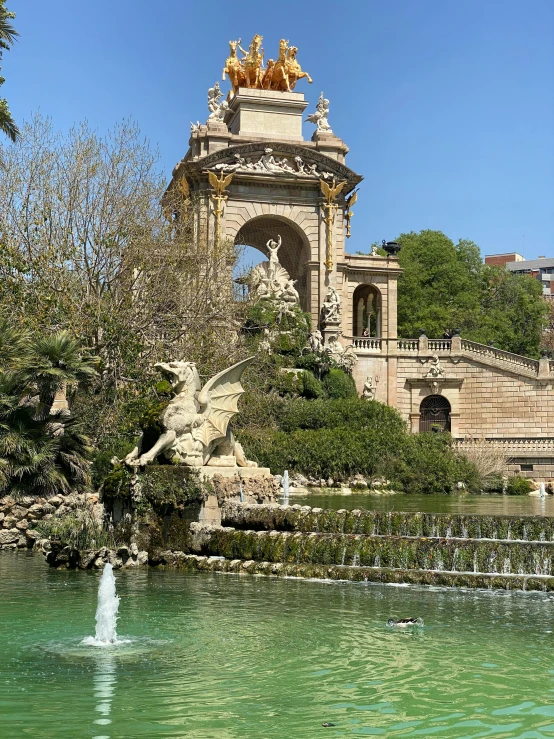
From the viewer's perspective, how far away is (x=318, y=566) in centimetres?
1612

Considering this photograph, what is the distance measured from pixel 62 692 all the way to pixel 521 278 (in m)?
63.3

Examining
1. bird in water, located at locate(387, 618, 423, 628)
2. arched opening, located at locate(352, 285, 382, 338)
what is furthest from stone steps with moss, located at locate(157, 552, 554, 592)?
arched opening, located at locate(352, 285, 382, 338)

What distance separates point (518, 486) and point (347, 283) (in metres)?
16.7

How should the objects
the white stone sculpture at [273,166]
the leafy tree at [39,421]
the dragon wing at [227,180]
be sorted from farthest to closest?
1. the white stone sculpture at [273,166]
2. the dragon wing at [227,180]
3. the leafy tree at [39,421]

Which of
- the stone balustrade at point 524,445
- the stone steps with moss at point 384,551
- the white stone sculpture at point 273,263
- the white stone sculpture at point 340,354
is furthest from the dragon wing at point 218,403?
the white stone sculpture at point 273,263

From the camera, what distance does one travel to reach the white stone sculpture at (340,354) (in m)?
45.9

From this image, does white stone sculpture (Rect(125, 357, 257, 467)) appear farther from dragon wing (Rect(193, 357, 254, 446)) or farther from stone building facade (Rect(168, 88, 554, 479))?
stone building facade (Rect(168, 88, 554, 479))

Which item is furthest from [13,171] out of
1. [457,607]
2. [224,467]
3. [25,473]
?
[457,607]

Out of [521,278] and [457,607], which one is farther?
[521,278]

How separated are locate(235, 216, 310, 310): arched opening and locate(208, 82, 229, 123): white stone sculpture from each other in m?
5.21

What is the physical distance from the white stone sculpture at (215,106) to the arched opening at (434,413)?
16.5m

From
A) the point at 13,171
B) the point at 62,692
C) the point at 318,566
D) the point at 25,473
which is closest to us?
the point at 62,692

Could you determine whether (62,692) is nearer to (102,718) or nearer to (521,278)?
(102,718)

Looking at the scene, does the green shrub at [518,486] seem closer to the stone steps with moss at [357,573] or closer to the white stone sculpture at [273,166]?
the white stone sculpture at [273,166]
